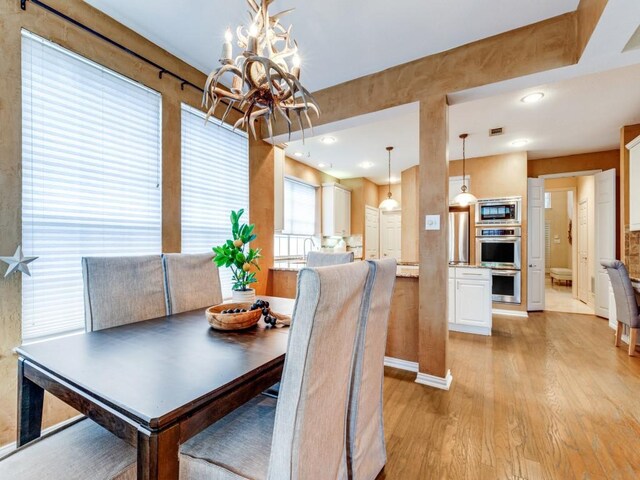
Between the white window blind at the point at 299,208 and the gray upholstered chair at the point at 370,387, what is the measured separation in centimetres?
358

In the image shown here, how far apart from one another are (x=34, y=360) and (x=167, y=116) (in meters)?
2.01

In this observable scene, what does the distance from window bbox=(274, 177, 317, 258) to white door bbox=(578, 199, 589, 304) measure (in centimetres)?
505

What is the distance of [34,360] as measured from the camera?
1044mm

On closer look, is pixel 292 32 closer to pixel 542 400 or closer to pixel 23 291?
pixel 23 291

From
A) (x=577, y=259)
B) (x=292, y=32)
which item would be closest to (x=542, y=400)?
(x=292, y=32)

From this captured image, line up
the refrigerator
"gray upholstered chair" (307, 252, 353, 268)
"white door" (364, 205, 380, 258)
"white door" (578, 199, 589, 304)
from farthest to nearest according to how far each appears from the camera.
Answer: "white door" (364, 205, 380, 258)
"white door" (578, 199, 589, 304)
the refrigerator
"gray upholstered chair" (307, 252, 353, 268)

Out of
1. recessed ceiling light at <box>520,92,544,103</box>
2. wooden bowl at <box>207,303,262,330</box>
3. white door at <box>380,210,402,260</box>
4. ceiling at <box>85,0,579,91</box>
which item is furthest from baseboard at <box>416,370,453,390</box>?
white door at <box>380,210,402,260</box>

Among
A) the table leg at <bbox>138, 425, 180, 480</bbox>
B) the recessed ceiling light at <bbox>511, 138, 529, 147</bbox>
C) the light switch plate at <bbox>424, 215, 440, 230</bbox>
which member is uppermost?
the recessed ceiling light at <bbox>511, 138, 529, 147</bbox>

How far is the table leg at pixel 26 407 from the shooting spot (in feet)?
3.64

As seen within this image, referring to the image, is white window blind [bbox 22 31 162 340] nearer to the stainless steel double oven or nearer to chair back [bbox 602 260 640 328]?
chair back [bbox 602 260 640 328]

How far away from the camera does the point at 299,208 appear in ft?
17.6

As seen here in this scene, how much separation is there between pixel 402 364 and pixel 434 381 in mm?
389

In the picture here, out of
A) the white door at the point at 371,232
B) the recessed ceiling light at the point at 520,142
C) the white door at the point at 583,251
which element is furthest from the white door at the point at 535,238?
the white door at the point at 371,232

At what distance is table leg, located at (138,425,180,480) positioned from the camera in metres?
0.71
